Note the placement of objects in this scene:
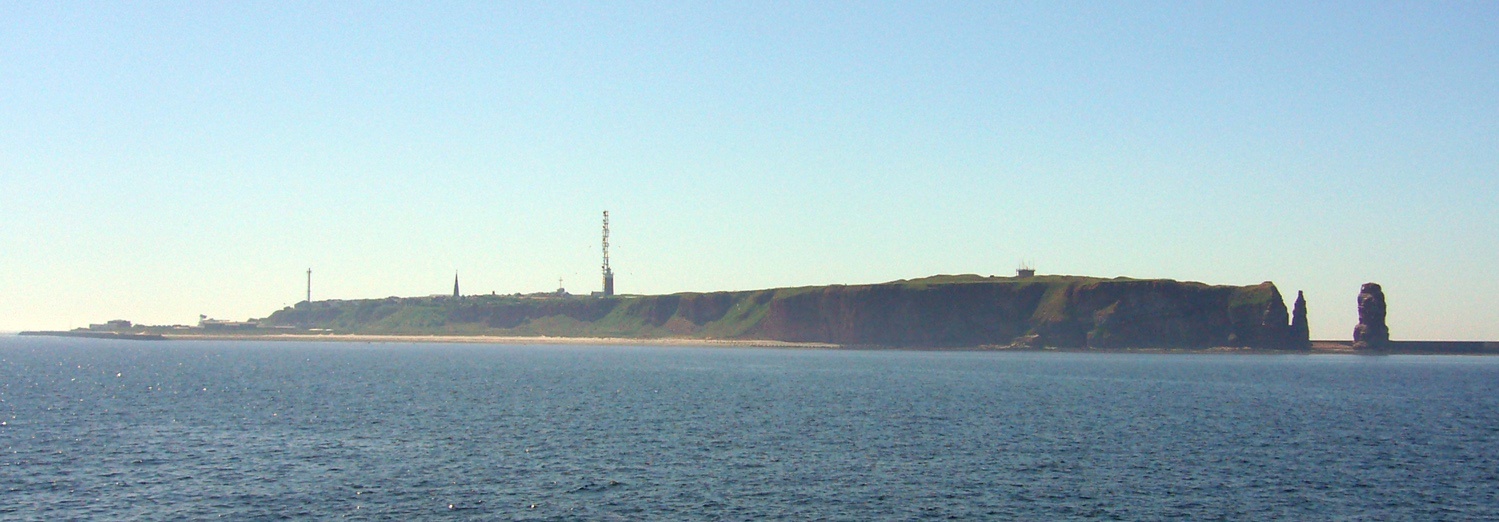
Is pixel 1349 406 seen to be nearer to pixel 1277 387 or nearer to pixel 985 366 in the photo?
pixel 1277 387

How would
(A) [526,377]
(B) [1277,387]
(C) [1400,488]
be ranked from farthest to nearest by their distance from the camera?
(A) [526,377] → (B) [1277,387] → (C) [1400,488]

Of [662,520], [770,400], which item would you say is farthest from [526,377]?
[662,520]

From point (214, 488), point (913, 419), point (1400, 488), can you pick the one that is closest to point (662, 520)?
point (214, 488)

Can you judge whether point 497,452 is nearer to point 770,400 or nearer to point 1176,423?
point 770,400

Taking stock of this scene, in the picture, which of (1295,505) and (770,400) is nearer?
(1295,505)

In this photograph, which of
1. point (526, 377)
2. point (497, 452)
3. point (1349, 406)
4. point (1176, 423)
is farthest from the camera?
point (526, 377)

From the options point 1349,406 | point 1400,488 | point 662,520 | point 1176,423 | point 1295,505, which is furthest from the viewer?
point 1349,406
